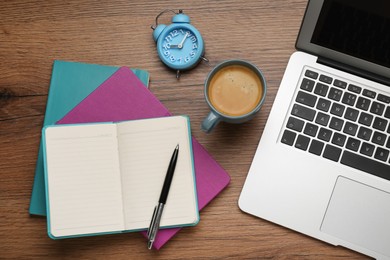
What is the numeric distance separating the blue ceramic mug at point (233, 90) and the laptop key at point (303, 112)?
0.22 ft

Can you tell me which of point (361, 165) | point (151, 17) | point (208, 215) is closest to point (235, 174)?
point (208, 215)

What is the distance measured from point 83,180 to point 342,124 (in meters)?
0.43

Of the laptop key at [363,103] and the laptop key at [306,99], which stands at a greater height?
the laptop key at [363,103]

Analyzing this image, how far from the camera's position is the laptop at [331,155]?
0.83 m

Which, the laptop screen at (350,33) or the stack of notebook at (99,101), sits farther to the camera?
the stack of notebook at (99,101)

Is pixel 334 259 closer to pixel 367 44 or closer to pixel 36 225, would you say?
pixel 367 44

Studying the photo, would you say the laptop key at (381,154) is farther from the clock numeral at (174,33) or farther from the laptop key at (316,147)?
the clock numeral at (174,33)

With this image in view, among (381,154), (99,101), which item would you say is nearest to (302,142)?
(381,154)

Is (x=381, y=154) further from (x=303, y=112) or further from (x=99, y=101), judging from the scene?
(x=99, y=101)

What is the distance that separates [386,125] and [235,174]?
0.83 feet

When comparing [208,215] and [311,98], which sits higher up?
[311,98]

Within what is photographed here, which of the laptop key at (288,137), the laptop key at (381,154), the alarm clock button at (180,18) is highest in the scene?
the alarm clock button at (180,18)

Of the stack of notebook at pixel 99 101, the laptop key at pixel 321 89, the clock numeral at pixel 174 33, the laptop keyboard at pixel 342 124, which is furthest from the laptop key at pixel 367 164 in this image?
the clock numeral at pixel 174 33

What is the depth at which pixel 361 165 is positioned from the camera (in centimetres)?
84
